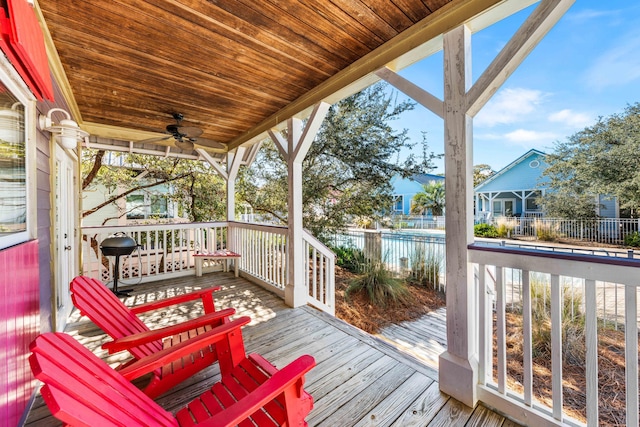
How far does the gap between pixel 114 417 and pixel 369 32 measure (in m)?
2.67

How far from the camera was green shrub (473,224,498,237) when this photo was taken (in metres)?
3.33

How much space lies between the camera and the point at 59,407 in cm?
69

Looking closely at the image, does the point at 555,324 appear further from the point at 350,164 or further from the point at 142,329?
the point at 350,164

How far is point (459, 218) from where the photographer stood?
179 cm

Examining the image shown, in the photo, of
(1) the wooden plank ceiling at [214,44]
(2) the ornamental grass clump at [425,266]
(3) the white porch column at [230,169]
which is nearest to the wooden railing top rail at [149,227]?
(3) the white porch column at [230,169]

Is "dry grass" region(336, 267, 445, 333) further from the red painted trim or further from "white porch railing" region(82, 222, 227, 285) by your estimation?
the red painted trim

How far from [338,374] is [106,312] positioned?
1815mm

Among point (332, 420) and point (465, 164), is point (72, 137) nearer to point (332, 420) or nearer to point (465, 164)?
point (332, 420)

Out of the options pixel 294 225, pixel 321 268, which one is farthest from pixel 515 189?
pixel 294 225

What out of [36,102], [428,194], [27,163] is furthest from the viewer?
[428,194]

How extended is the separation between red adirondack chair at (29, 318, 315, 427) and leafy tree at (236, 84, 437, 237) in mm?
5205

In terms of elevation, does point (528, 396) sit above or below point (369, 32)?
below

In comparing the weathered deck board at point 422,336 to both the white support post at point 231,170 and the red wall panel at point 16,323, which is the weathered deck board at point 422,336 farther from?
the white support post at point 231,170

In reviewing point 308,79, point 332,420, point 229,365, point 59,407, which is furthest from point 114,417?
point 308,79
